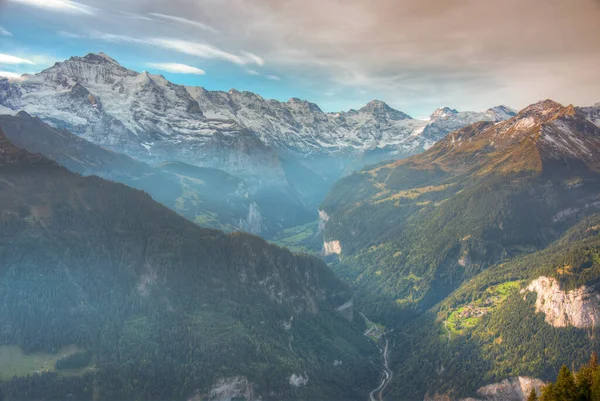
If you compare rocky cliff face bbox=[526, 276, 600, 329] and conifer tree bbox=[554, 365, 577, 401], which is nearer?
conifer tree bbox=[554, 365, 577, 401]

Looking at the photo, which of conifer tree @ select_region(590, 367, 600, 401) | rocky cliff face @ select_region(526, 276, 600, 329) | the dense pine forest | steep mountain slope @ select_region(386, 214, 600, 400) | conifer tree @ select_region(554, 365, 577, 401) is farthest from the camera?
rocky cliff face @ select_region(526, 276, 600, 329)

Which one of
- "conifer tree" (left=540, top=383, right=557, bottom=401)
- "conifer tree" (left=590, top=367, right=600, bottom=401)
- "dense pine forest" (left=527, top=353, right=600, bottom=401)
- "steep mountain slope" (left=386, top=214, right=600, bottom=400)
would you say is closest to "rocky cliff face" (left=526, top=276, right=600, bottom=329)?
"steep mountain slope" (left=386, top=214, right=600, bottom=400)

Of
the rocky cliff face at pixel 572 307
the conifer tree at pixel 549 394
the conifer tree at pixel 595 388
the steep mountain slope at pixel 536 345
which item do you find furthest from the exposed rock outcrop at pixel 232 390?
the rocky cliff face at pixel 572 307

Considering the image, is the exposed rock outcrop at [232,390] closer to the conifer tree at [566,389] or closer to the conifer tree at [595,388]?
the conifer tree at [566,389]

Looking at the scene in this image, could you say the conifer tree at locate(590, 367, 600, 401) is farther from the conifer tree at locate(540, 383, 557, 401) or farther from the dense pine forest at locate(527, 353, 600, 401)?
the conifer tree at locate(540, 383, 557, 401)

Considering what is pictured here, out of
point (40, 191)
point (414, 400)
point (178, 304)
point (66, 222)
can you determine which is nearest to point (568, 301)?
point (414, 400)

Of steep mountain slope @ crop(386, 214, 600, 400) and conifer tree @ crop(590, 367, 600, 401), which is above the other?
conifer tree @ crop(590, 367, 600, 401)

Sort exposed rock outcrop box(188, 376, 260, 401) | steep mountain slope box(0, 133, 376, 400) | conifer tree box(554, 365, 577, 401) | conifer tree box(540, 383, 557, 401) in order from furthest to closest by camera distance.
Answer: exposed rock outcrop box(188, 376, 260, 401) → steep mountain slope box(0, 133, 376, 400) → conifer tree box(540, 383, 557, 401) → conifer tree box(554, 365, 577, 401)
